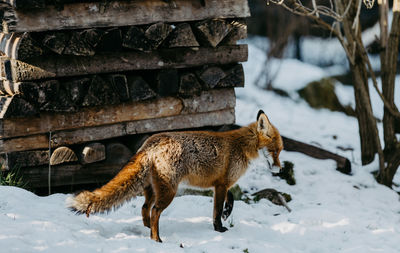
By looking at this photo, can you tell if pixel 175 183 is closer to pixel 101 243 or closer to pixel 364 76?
pixel 101 243

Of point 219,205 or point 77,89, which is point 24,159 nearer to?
→ point 77,89

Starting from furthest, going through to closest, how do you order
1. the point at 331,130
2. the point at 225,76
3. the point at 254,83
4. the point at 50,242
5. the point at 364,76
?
the point at 254,83, the point at 331,130, the point at 364,76, the point at 225,76, the point at 50,242

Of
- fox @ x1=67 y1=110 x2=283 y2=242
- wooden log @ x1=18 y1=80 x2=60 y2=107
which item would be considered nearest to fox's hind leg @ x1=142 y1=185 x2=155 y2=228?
fox @ x1=67 y1=110 x2=283 y2=242

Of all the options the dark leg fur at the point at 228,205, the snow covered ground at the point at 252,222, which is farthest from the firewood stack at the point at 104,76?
the dark leg fur at the point at 228,205

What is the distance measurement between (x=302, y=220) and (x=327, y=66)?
357 inches

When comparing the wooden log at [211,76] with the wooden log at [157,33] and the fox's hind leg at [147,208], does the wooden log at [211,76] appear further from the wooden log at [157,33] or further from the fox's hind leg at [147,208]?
the fox's hind leg at [147,208]

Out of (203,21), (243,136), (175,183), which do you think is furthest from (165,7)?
(175,183)

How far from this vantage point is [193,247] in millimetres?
4629

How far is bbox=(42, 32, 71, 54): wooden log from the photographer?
538 centimetres

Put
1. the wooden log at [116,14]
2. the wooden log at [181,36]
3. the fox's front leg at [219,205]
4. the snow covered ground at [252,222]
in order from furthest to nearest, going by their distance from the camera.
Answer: the wooden log at [181,36] → the wooden log at [116,14] → the fox's front leg at [219,205] → the snow covered ground at [252,222]

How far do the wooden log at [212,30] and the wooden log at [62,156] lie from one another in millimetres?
2284

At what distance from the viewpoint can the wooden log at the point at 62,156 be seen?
5.83 meters

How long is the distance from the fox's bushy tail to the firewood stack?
4.88ft

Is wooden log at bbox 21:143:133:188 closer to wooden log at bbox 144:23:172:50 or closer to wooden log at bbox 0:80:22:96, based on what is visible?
wooden log at bbox 0:80:22:96
